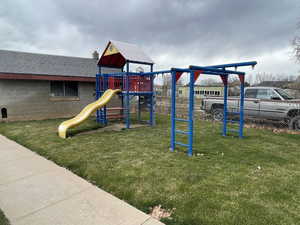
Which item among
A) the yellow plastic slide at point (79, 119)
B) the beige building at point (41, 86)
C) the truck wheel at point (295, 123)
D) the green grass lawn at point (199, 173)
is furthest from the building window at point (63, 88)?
the truck wheel at point (295, 123)

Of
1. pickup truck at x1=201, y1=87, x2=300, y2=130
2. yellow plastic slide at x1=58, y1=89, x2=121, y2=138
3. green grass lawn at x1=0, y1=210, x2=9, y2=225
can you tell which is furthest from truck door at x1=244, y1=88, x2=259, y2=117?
green grass lawn at x1=0, y1=210, x2=9, y2=225

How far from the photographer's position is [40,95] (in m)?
10.8

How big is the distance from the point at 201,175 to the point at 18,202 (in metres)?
2.95

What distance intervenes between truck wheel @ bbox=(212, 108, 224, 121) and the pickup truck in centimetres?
42

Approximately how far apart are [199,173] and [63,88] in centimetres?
1050

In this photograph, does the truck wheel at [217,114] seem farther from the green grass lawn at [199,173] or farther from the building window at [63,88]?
the building window at [63,88]

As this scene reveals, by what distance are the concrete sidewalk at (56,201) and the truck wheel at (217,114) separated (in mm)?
8386

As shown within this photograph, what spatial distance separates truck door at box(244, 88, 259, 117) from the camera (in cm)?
852

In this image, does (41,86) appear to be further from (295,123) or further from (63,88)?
(295,123)

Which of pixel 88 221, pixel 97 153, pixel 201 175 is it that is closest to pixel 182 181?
Result: pixel 201 175

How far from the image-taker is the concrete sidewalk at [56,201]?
2.30 meters

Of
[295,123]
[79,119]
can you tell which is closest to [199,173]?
[79,119]

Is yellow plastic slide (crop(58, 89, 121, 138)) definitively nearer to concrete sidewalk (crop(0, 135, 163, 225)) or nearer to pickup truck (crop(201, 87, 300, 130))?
concrete sidewalk (crop(0, 135, 163, 225))

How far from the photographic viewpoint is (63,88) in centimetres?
1159
